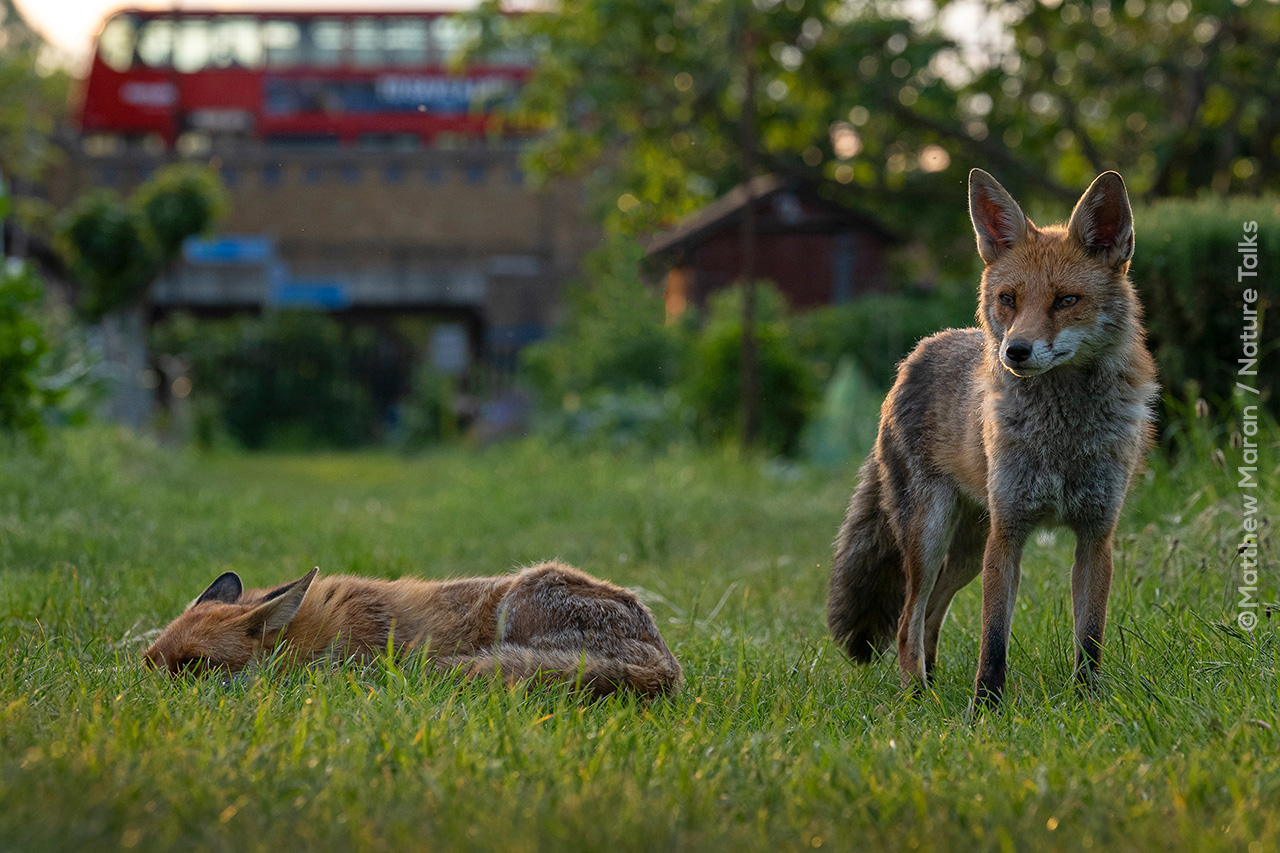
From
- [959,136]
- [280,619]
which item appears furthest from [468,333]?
[280,619]

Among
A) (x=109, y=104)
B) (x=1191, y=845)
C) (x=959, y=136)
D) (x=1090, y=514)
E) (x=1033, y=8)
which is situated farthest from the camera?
(x=109, y=104)

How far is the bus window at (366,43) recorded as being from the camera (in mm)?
35281

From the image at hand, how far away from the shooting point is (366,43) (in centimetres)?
3531

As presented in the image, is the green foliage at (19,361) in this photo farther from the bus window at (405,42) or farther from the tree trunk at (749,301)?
the bus window at (405,42)

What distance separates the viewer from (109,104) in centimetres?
3769

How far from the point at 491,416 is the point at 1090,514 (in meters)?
22.2

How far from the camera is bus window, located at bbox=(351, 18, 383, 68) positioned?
116ft

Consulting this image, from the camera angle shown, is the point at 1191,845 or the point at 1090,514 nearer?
the point at 1191,845

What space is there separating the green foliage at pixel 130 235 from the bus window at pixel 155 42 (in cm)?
1540

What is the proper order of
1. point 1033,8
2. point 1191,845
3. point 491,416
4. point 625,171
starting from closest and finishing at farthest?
point 1191,845
point 1033,8
point 625,171
point 491,416

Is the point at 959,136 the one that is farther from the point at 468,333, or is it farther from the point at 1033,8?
the point at 468,333

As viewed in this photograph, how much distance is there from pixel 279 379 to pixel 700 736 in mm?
25367

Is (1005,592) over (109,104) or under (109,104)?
under

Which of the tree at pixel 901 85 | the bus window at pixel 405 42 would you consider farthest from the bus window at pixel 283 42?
the tree at pixel 901 85
